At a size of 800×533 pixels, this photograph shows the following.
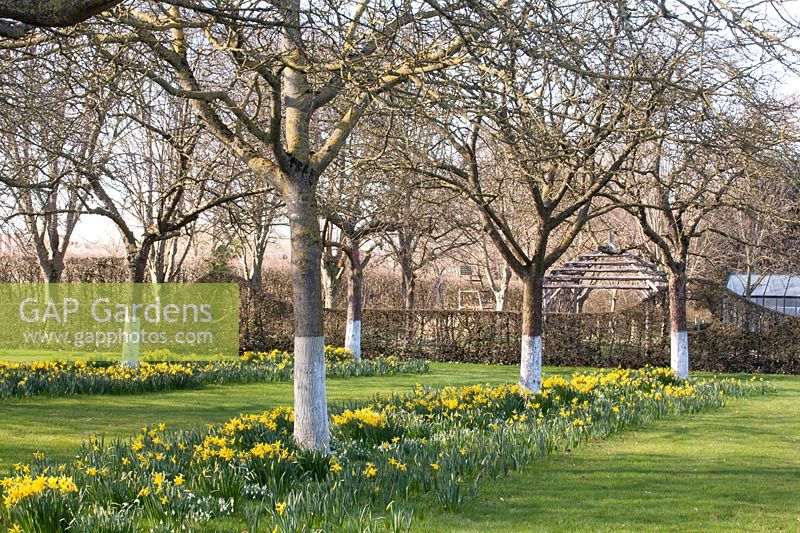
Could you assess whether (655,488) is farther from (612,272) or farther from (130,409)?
(612,272)

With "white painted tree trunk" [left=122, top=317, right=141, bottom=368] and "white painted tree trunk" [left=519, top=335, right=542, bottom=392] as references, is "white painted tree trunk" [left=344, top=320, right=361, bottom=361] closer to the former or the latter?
"white painted tree trunk" [left=122, top=317, right=141, bottom=368]

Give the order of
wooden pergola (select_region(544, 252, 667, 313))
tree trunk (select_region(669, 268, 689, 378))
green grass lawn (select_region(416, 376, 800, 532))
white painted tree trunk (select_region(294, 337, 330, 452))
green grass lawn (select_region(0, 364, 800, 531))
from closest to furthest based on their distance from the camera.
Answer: green grass lawn (select_region(416, 376, 800, 532)) < green grass lawn (select_region(0, 364, 800, 531)) < white painted tree trunk (select_region(294, 337, 330, 452)) < tree trunk (select_region(669, 268, 689, 378)) < wooden pergola (select_region(544, 252, 667, 313))

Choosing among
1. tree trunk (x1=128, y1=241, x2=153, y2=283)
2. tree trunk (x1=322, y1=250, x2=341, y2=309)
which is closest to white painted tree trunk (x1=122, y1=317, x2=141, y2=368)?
tree trunk (x1=128, y1=241, x2=153, y2=283)

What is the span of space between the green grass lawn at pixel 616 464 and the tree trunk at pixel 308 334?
5.44 ft

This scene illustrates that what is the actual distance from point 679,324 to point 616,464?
8.33m

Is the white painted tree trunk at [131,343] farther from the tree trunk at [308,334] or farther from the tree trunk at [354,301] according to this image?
the tree trunk at [308,334]

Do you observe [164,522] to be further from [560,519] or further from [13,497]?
[560,519]

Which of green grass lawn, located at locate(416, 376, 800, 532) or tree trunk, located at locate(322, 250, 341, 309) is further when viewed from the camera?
tree trunk, located at locate(322, 250, 341, 309)

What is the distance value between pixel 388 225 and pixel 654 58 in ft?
27.6

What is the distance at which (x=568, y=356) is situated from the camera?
66.7ft

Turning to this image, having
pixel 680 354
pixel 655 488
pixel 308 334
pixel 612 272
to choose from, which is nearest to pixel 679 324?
pixel 680 354

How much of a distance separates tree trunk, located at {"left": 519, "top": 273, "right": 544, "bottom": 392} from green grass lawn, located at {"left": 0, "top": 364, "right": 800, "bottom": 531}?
182cm

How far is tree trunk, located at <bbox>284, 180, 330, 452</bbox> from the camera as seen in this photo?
770cm

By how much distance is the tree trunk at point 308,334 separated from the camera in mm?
7703
